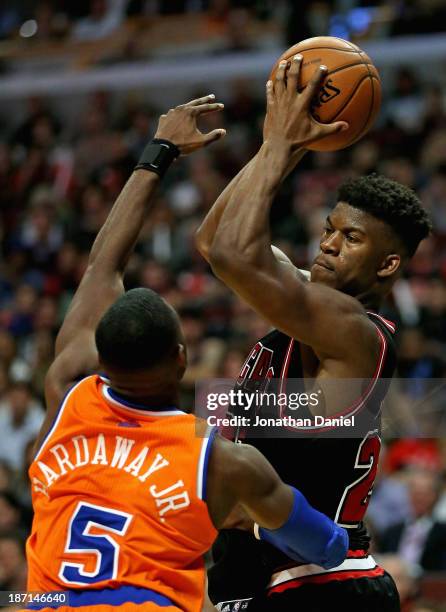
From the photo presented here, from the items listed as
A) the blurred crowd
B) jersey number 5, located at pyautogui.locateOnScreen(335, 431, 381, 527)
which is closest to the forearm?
jersey number 5, located at pyautogui.locateOnScreen(335, 431, 381, 527)

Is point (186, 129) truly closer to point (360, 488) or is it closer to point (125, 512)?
point (360, 488)

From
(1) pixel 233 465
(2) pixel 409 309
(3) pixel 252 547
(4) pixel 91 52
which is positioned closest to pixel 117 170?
(4) pixel 91 52

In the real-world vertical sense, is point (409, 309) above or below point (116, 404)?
below

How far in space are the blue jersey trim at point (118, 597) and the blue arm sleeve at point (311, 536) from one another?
0.44 metres

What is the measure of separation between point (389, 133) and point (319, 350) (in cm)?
889

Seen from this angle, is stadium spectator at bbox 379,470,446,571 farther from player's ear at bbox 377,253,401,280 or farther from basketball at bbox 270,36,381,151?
basketball at bbox 270,36,381,151

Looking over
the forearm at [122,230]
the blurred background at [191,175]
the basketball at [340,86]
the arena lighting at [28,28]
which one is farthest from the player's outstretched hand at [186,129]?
the arena lighting at [28,28]

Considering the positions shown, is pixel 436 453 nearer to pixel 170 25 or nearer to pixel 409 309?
pixel 409 309

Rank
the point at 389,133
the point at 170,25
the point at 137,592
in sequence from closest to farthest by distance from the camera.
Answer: the point at 137,592 → the point at 389,133 → the point at 170,25

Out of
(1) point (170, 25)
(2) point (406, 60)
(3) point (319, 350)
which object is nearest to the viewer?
(3) point (319, 350)

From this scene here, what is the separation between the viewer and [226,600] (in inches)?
160

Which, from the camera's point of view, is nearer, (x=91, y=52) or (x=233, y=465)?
(x=233, y=465)

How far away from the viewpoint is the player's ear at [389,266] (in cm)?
402

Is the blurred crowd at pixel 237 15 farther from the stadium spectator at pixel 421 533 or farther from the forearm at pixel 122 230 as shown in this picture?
the forearm at pixel 122 230
